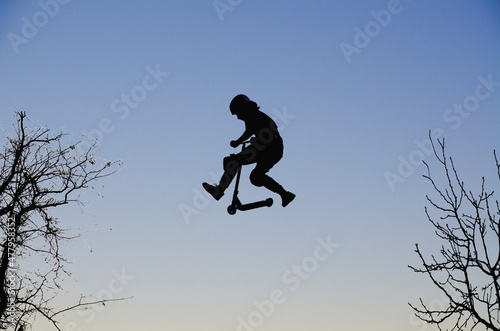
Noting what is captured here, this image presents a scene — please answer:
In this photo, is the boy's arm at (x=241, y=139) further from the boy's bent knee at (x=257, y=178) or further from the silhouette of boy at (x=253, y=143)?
the boy's bent knee at (x=257, y=178)

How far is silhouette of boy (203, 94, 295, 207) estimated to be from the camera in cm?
707

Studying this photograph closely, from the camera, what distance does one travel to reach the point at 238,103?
711 cm

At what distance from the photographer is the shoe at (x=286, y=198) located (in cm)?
773

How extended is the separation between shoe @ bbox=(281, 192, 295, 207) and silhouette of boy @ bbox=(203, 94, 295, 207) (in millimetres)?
495

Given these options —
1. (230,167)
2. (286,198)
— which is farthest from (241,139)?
(286,198)

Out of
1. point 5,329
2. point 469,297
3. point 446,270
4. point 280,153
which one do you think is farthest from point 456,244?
point 5,329

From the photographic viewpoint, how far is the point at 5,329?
9211 millimetres

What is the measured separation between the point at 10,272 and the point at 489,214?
27.0 feet

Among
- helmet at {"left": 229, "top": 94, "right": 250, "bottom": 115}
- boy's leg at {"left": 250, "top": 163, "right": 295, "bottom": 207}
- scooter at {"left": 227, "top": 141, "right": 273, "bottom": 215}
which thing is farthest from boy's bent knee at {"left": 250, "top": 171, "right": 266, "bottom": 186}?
helmet at {"left": 229, "top": 94, "right": 250, "bottom": 115}

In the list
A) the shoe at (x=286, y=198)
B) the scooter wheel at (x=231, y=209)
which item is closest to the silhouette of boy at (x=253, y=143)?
the scooter wheel at (x=231, y=209)

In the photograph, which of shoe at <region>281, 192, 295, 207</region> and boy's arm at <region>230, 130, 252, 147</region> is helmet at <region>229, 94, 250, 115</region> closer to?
boy's arm at <region>230, 130, 252, 147</region>

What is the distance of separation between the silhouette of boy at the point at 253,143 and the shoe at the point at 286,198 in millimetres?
495

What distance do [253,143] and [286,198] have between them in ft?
3.57

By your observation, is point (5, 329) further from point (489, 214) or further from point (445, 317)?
point (489, 214)
